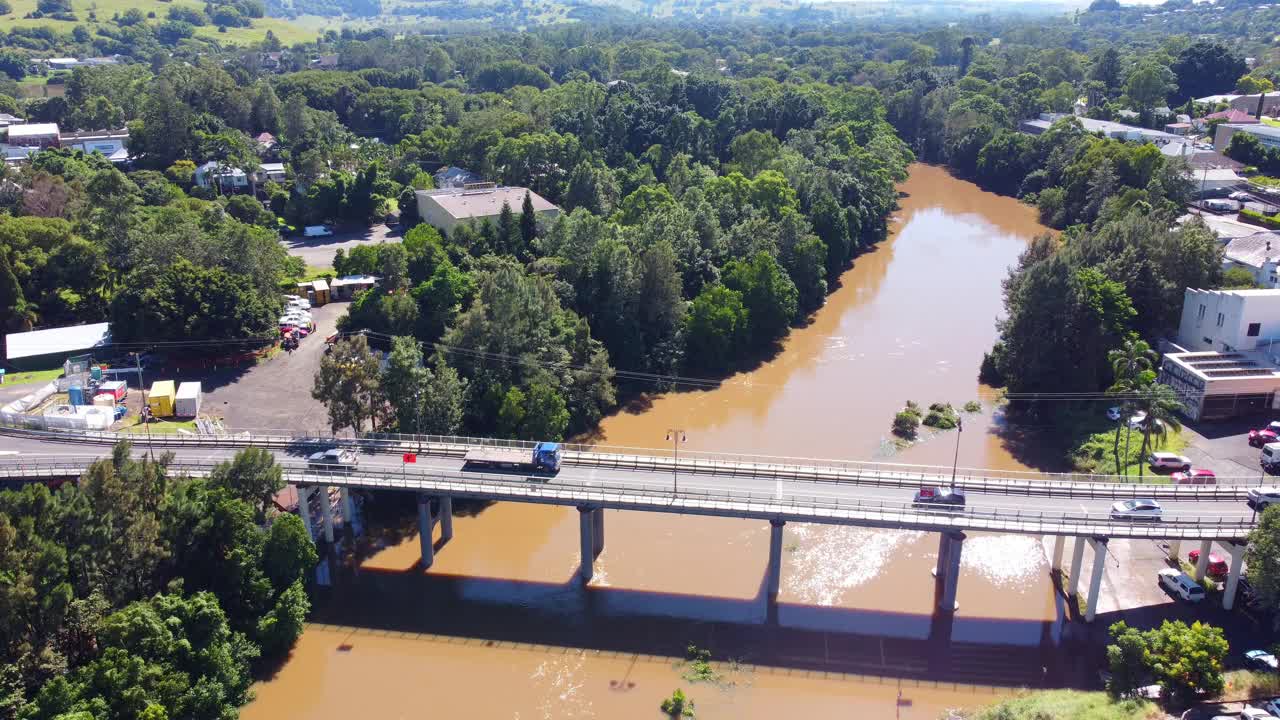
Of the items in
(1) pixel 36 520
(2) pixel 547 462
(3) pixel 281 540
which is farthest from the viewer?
(2) pixel 547 462

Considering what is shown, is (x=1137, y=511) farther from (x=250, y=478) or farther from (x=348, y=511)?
(x=250, y=478)

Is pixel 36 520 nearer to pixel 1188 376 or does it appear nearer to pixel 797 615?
pixel 797 615

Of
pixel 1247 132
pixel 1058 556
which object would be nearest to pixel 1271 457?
pixel 1058 556

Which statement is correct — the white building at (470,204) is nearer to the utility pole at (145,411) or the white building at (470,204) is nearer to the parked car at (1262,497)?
the utility pole at (145,411)

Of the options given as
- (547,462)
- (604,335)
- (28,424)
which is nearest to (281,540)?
(547,462)

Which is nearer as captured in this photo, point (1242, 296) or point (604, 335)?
point (1242, 296)

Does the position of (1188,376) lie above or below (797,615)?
above
